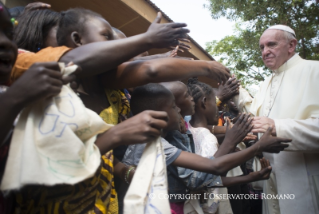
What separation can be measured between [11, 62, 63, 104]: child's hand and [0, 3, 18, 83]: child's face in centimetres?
20

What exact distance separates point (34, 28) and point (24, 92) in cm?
95

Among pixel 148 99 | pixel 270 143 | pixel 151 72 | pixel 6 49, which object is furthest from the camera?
pixel 270 143

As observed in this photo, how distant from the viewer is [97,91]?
150 centimetres

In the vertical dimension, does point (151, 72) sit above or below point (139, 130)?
above

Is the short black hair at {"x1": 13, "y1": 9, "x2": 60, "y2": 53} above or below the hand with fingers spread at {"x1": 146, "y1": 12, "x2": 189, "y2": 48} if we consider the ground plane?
below

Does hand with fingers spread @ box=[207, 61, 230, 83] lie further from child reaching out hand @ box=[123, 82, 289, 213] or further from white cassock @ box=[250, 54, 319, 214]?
white cassock @ box=[250, 54, 319, 214]

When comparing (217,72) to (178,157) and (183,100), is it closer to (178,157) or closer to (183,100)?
(178,157)

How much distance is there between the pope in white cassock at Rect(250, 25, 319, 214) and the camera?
250cm

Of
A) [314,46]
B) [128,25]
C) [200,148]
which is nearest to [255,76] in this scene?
[314,46]

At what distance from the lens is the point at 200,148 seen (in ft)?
8.94

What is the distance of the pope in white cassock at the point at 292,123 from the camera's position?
8.21 feet

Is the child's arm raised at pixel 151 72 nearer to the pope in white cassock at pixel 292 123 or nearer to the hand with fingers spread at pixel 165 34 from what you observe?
the hand with fingers spread at pixel 165 34

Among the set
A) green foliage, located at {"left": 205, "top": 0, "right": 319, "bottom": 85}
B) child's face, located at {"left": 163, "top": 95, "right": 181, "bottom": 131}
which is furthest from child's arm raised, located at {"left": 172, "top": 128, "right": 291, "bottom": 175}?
green foliage, located at {"left": 205, "top": 0, "right": 319, "bottom": 85}

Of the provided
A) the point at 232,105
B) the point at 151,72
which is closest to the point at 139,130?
the point at 151,72
